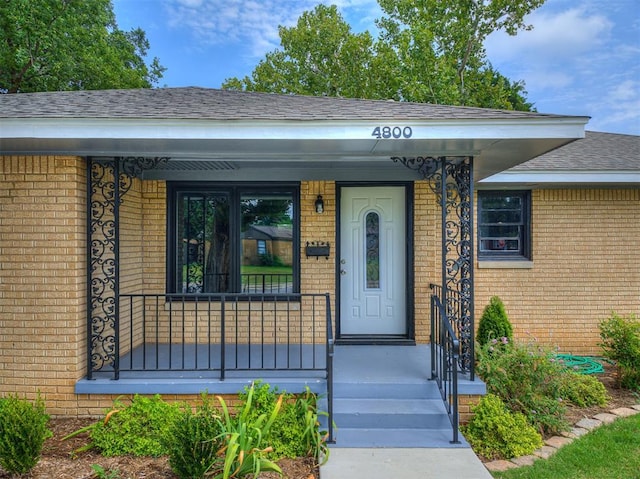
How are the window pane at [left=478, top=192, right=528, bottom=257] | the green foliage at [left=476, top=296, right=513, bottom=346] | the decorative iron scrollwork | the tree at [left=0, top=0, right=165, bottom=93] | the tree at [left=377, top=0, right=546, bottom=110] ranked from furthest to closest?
the tree at [left=377, top=0, right=546, bottom=110]
the tree at [left=0, top=0, right=165, bottom=93]
the window pane at [left=478, top=192, right=528, bottom=257]
the green foliage at [left=476, top=296, right=513, bottom=346]
the decorative iron scrollwork

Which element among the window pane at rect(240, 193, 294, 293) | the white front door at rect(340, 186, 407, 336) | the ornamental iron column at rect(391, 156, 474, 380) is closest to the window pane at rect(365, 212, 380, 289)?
the white front door at rect(340, 186, 407, 336)

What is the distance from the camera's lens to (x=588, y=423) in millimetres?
4422

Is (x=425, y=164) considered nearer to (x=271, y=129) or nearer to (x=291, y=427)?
(x=271, y=129)

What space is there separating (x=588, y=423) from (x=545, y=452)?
3.09 feet

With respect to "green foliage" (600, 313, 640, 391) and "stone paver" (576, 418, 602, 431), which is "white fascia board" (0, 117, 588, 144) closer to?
"stone paver" (576, 418, 602, 431)

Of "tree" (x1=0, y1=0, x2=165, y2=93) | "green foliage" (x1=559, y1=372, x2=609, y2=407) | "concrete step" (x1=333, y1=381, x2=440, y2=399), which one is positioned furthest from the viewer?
"tree" (x1=0, y1=0, x2=165, y2=93)

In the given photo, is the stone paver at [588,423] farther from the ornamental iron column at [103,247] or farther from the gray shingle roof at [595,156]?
the ornamental iron column at [103,247]

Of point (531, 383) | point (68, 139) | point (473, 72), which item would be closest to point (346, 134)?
point (68, 139)

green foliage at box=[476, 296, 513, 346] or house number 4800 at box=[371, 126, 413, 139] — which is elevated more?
house number 4800 at box=[371, 126, 413, 139]

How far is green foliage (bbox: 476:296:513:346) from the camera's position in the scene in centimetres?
652

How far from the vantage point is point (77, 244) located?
421 centimetres

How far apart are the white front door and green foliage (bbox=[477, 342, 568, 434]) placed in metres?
1.59

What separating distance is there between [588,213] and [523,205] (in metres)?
1.01

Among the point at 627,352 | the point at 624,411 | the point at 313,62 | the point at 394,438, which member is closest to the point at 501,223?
the point at 627,352
